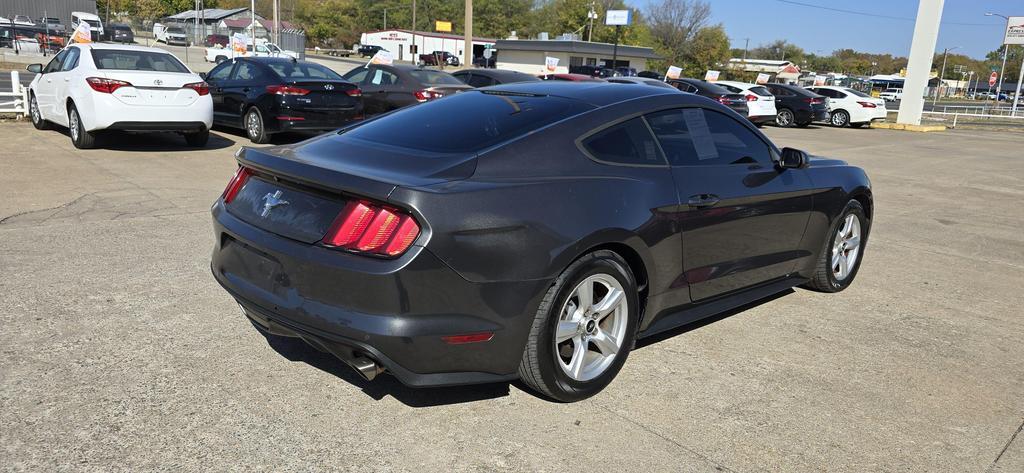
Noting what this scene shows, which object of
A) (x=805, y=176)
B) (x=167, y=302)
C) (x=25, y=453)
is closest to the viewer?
(x=25, y=453)

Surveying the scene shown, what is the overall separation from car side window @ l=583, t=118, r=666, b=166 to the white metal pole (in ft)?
94.0

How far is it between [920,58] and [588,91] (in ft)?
97.5

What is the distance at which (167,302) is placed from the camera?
185 inches

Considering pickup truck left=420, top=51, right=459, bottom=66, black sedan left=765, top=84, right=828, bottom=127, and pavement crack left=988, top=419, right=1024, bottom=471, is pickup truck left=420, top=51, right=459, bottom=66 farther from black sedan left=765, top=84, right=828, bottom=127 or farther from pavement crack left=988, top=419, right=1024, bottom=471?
pavement crack left=988, top=419, right=1024, bottom=471

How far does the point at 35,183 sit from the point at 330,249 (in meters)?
6.85

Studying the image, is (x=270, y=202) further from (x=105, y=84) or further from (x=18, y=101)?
(x=18, y=101)

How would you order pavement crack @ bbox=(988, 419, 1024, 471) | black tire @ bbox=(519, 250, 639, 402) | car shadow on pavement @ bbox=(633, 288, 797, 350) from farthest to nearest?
car shadow on pavement @ bbox=(633, 288, 797, 350) → black tire @ bbox=(519, 250, 639, 402) → pavement crack @ bbox=(988, 419, 1024, 471)

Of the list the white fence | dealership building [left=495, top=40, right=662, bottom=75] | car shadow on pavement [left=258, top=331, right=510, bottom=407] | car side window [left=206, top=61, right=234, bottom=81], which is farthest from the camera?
dealership building [left=495, top=40, right=662, bottom=75]

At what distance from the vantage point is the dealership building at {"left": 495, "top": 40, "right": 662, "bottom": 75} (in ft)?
222

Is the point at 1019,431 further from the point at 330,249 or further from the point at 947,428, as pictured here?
the point at 330,249

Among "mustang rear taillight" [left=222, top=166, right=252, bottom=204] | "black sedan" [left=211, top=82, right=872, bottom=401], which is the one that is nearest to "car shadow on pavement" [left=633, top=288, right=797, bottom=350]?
"black sedan" [left=211, top=82, right=872, bottom=401]

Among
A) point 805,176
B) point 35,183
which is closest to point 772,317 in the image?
point 805,176

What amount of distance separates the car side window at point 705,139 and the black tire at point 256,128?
31.1 ft

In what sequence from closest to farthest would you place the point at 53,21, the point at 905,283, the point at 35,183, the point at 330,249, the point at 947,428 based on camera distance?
the point at 330,249 < the point at 947,428 < the point at 905,283 < the point at 35,183 < the point at 53,21
